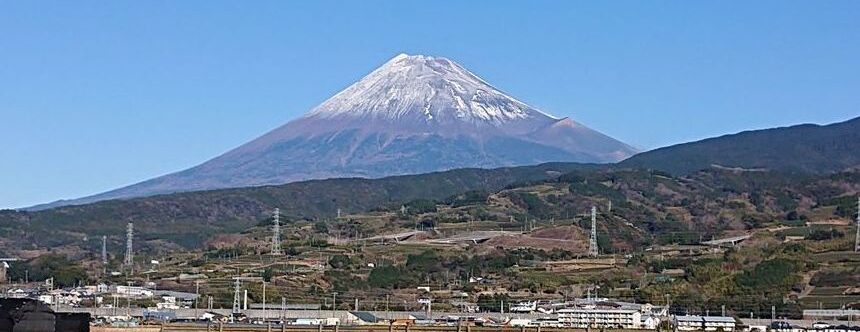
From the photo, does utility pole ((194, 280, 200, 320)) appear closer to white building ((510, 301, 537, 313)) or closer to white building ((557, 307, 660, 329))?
white building ((510, 301, 537, 313))

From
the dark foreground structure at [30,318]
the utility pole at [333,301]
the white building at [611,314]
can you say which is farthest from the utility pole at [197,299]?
the dark foreground structure at [30,318]

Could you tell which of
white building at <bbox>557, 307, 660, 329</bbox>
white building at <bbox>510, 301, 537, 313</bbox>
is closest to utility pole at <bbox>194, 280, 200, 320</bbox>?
white building at <bbox>510, 301, 537, 313</bbox>

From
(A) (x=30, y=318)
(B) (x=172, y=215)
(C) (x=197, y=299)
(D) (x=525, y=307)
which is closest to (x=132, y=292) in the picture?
(C) (x=197, y=299)

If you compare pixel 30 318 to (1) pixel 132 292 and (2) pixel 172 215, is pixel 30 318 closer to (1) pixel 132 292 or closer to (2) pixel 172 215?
(1) pixel 132 292

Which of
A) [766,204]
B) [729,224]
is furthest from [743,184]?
[729,224]

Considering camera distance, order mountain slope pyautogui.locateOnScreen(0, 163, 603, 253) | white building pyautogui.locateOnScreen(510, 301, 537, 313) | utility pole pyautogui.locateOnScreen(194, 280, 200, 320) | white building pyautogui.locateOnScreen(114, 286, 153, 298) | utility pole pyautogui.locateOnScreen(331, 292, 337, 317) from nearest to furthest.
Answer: utility pole pyautogui.locateOnScreen(194, 280, 200, 320) < white building pyautogui.locateOnScreen(510, 301, 537, 313) < utility pole pyautogui.locateOnScreen(331, 292, 337, 317) < white building pyautogui.locateOnScreen(114, 286, 153, 298) < mountain slope pyautogui.locateOnScreen(0, 163, 603, 253)

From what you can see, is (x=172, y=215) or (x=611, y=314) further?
(x=172, y=215)

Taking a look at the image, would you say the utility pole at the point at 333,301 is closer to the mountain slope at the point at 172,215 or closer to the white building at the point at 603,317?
the white building at the point at 603,317

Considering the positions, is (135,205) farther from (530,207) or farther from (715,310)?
(715,310)
